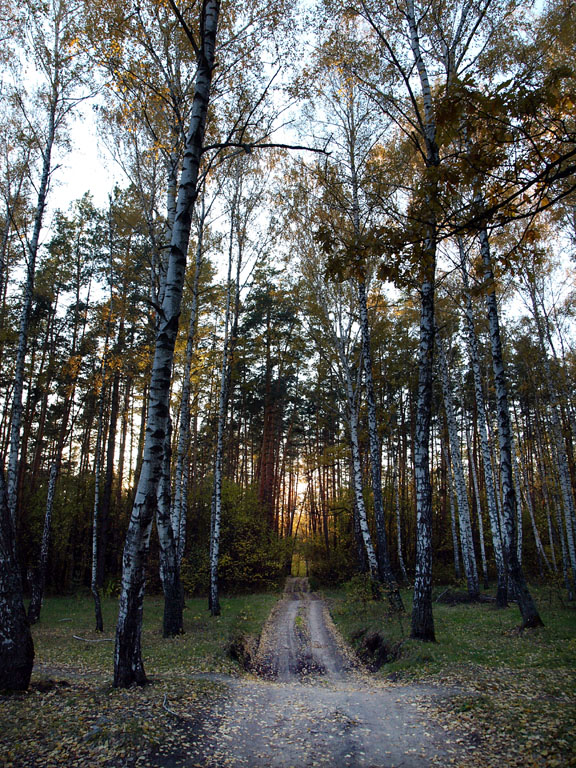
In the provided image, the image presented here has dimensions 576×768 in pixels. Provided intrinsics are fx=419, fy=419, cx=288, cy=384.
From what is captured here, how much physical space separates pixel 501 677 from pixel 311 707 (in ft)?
8.16

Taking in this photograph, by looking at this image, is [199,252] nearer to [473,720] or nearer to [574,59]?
[574,59]

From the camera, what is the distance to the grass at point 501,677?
360 cm

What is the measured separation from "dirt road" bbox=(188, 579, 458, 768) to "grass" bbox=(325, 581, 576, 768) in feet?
1.17

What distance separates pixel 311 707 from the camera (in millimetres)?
5246

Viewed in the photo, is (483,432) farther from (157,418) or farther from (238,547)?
(238,547)

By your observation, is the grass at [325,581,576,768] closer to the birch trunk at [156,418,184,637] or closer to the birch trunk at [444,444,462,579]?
the birch trunk at [156,418,184,637]

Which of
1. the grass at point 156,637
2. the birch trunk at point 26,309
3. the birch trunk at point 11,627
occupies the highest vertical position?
the birch trunk at point 26,309

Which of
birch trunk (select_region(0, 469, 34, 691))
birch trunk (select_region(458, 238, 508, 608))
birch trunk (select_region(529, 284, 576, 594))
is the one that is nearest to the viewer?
birch trunk (select_region(0, 469, 34, 691))

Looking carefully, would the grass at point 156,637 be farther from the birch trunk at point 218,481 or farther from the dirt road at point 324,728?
the dirt road at point 324,728

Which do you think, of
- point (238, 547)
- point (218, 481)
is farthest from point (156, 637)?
point (238, 547)

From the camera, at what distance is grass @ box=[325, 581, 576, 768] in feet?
11.8

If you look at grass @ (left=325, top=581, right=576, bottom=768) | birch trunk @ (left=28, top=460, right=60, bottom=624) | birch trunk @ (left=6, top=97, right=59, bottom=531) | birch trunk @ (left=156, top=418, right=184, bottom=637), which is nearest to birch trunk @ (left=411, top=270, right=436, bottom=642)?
grass @ (left=325, top=581, right=576, bottom=768)

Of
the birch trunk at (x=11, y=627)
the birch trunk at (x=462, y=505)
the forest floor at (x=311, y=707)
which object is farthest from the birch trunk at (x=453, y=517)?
the birch trunk at (x=11, y=627)

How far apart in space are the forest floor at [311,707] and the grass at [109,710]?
0.05ft
